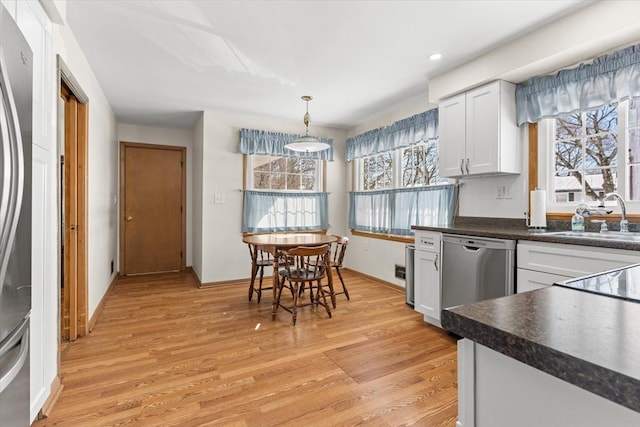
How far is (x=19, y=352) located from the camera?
3.81 ft

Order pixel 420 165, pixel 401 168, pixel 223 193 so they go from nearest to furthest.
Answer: pixel 420 165, pixel 401 168, pixel 223 193

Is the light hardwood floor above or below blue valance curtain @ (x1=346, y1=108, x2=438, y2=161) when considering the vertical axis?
below

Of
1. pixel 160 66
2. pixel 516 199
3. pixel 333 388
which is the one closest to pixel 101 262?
pixel 160 66

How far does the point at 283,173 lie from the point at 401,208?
6.07ft

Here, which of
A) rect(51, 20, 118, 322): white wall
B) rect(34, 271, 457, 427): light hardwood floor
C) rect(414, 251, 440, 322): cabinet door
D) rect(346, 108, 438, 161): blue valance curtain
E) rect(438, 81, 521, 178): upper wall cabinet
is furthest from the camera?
rect(346, 108, 438, 161): blue valance curtain

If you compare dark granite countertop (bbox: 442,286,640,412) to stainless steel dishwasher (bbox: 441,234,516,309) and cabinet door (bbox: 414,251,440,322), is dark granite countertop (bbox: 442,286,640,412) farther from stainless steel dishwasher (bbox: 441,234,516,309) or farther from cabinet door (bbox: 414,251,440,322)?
cabinet door (bbox: 414,251,440,322)

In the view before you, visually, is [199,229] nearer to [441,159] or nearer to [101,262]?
[101,262]

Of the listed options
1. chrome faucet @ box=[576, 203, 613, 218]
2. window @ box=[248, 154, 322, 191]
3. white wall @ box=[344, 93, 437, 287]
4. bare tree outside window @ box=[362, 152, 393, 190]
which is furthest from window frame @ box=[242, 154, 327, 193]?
chrome faucet @ box=[576, 203, 613, 218]

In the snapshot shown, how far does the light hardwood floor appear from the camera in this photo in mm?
1711

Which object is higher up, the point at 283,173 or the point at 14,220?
the point at 283,173

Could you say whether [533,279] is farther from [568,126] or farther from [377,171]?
[377,171]

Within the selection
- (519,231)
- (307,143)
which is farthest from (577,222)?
(307,143)

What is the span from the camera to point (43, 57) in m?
1.66

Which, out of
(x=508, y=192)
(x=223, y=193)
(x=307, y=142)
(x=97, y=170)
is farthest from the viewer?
(x=223, y=193)
